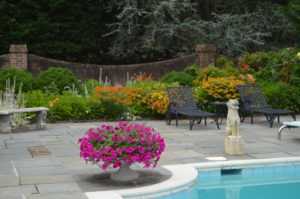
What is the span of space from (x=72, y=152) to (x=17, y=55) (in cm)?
935

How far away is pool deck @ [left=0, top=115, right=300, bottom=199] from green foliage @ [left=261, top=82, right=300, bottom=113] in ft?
4.83

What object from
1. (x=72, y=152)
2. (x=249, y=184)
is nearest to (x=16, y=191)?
(x=72, y=152)

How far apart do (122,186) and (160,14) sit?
14.3 m

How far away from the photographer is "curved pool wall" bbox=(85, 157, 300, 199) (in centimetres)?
551

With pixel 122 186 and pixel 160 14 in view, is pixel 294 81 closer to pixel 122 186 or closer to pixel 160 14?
pixel 160 14

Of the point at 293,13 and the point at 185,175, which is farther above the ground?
the point at 293,13

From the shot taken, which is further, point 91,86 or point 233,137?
point 91,86

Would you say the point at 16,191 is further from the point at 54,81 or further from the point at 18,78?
the point at 54,81

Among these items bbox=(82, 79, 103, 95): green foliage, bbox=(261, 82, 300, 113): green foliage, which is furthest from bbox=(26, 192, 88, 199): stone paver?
bbox=(261, 82, 300, 113): green foliage

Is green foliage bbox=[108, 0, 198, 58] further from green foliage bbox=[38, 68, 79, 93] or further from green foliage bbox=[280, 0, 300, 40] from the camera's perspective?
green foliage bbox=[38, 68, 79, 93]

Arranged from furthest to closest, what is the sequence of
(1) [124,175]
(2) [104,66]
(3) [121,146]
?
(2) [104,66]
(1) [124,175]
(3) [121,146]

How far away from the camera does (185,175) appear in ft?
20.8

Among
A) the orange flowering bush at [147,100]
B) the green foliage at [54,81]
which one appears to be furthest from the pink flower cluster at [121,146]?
the green foliage at [54,81]

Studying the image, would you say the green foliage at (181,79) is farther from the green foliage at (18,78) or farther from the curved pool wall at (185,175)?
the curved pool wall at (185,175)
